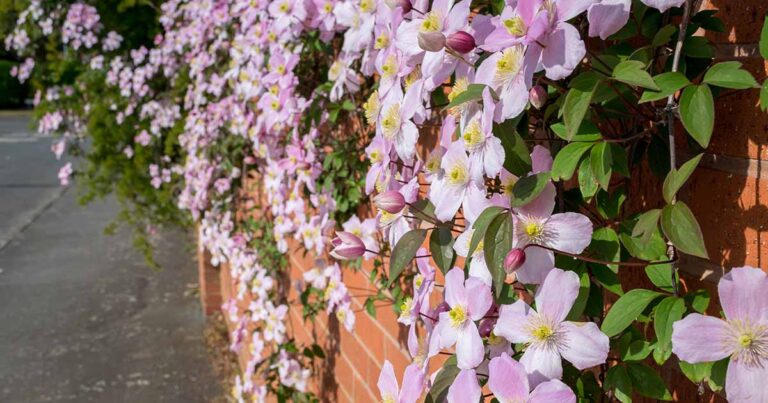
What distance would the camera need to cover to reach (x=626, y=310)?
754mm

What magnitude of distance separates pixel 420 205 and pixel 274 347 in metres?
2.09

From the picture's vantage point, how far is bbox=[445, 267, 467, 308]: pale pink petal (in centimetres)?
89

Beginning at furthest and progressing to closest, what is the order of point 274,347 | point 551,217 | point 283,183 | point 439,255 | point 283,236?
point 274,347
point 283,236
point 283,183
point 439,255
point 551,217

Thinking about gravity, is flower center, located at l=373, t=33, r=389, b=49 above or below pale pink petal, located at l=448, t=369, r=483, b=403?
above

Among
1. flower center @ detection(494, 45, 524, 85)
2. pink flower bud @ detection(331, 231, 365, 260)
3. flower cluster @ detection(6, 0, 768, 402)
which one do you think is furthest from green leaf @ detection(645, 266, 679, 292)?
pink flower bud @ detection(331, 231, 365, 260)

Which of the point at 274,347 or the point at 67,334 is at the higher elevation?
the point at 274,347

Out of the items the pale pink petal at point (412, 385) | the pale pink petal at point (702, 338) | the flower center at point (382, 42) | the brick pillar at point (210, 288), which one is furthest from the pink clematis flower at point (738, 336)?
the brick pillar at point (210, 288)

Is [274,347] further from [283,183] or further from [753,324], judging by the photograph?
[753,324]

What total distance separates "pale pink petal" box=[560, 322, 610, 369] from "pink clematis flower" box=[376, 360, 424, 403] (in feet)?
0.88

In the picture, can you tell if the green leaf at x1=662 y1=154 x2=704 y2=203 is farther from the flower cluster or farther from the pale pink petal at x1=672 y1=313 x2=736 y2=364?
the pale pink petal at x1=672 y1=313 x2=736 y2=364

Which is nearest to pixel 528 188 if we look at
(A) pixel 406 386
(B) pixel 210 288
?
(A) pixel 406 386

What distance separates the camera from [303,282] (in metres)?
2.58

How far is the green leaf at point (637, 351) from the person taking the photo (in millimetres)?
804

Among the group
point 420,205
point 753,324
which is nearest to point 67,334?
point 420,205
